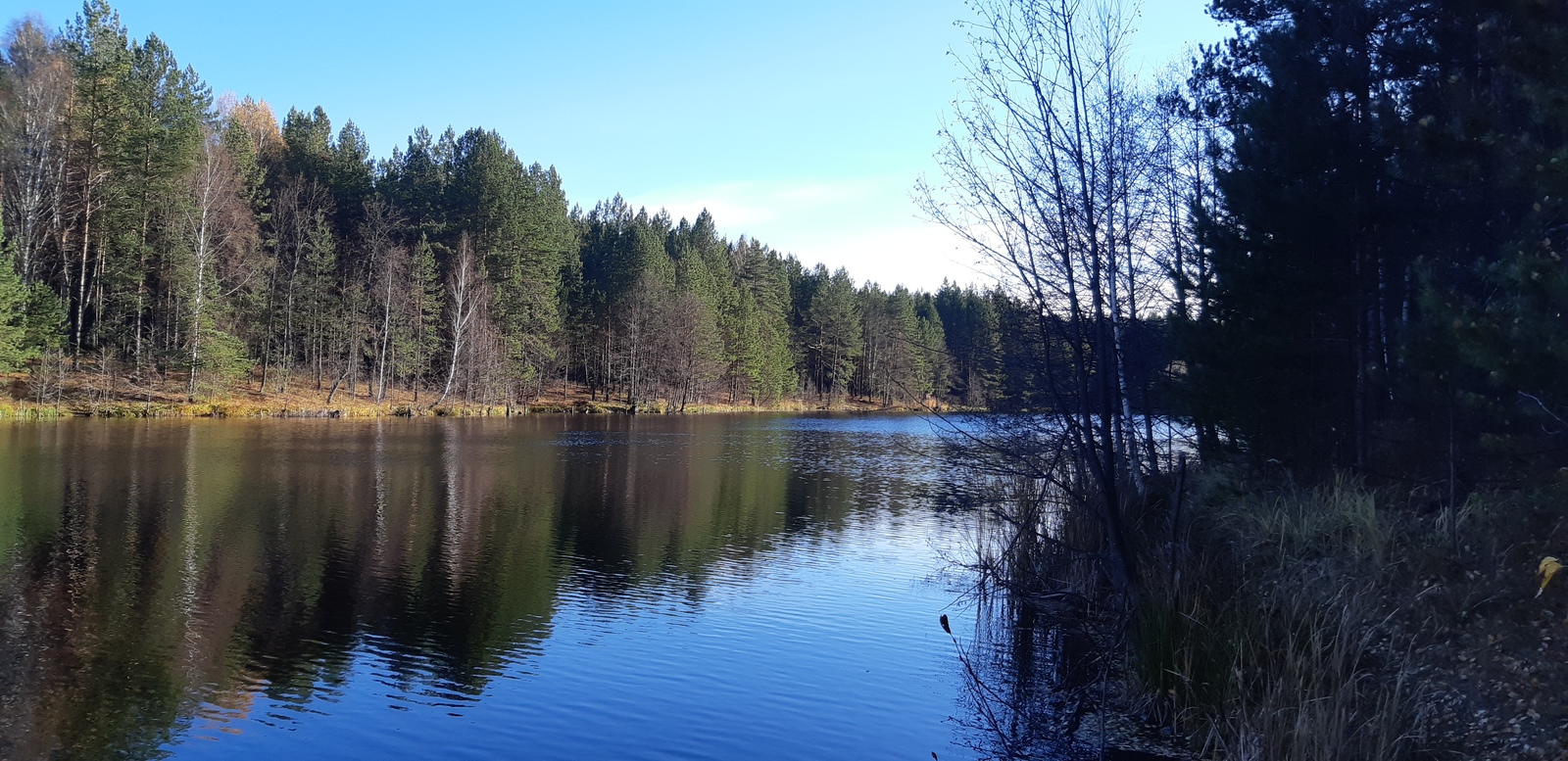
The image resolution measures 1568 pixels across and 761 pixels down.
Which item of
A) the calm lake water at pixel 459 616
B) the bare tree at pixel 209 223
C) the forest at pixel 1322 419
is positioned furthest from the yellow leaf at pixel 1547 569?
the bare tree at pixel 209 223

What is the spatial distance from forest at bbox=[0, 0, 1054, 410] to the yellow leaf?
7109 mm

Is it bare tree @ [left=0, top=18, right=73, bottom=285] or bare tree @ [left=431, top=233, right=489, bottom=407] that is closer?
bare tree @ [left=0, top=18, right=73, bottom=285]

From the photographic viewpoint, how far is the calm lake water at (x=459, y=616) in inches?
332

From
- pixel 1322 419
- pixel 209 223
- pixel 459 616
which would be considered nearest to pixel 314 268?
pixel 209 223

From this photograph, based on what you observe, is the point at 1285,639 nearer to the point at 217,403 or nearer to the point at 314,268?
the point at 217,403

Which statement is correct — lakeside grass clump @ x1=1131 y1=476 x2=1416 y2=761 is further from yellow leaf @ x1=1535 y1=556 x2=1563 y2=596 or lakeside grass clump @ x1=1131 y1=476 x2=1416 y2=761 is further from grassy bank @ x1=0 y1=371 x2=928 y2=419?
grassy bank @ x1=0 y1=371 x2=928 y2=419

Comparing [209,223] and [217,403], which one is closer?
[217,403]

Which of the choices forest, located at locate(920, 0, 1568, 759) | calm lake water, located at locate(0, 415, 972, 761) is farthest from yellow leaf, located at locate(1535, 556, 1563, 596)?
calm lake water, located at locate(0, 415, 972, 761)

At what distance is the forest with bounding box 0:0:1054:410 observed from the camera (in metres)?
42.7

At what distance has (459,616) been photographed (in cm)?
1221

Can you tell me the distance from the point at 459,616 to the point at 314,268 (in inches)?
1910

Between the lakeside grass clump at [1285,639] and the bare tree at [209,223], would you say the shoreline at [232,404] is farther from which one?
the lakeside grass clump at [1285,639]

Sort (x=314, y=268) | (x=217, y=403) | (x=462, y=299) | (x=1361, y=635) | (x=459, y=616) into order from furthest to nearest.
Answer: (x=462, y=299), (x=314, y=268), (x=217, y=403), (x=459, y=616), (x=1361, y=635)

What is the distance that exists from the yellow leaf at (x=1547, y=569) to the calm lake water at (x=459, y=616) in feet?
14.8
